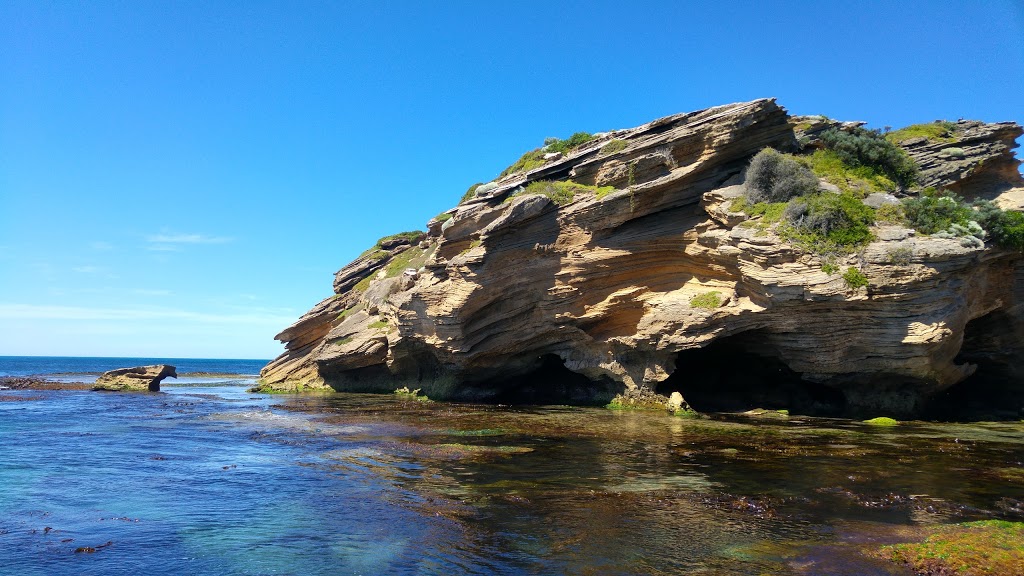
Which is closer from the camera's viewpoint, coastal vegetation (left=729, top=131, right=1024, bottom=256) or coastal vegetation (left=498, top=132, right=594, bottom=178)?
coastal vegetation (left=729, top=131, right=1024, bottom=256)

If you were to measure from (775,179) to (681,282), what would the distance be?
21.2ft

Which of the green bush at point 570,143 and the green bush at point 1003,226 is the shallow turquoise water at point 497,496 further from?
the green bush at point 570,143

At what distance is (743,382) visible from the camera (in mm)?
33656

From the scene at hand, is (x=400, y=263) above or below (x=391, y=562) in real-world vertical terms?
above

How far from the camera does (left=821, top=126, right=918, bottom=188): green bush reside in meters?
28.0

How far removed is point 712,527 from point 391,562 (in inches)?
226

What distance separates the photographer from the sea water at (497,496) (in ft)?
31.0

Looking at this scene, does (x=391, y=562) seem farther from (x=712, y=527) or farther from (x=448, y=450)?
(x=448, y=450)

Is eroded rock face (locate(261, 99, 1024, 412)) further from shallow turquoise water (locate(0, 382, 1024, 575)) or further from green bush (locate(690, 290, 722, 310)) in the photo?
shallow turquoise water (locate(0, 382, 1024, 575))

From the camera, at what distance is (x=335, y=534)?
10.8 metres

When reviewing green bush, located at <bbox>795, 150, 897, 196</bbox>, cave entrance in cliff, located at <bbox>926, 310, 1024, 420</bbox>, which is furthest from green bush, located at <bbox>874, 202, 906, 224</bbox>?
cave entrance in cliff, located at <bbox>926, 310, 1024, 420</bbox>

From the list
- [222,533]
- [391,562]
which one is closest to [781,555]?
[391,562]

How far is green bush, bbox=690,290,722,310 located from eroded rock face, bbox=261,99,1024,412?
26cm

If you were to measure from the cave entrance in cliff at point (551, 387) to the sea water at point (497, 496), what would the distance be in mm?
11257
